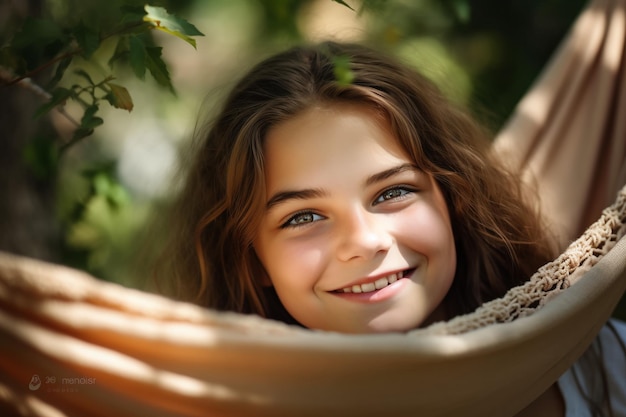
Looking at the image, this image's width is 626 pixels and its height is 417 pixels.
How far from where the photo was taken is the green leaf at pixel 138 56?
1149mm

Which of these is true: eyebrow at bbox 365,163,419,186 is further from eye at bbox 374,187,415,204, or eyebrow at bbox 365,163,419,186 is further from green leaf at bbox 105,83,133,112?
green leaf at bbox 105,83,133,112

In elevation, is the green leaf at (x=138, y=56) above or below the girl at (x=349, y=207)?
above

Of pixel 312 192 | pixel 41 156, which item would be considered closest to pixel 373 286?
pixel 312 192

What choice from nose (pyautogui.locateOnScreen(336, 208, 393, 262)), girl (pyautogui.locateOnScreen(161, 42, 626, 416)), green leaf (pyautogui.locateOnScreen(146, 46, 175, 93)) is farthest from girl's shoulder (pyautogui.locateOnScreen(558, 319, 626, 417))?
green leaf (pyautogui.locateOnScreen(146, 46, 175, 93))

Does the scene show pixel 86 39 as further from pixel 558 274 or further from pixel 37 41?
pixel 558 274

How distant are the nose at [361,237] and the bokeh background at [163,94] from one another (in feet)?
1.22

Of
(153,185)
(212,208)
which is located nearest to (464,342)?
(212,208)

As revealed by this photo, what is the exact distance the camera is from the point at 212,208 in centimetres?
156

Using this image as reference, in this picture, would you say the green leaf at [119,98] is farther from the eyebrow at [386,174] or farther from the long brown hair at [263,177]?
the eyebrow at [386,174]

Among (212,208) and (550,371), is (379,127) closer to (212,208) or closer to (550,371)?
(212,208)

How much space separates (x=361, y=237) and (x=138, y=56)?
0.49 meters

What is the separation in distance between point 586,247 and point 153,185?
1855 mm

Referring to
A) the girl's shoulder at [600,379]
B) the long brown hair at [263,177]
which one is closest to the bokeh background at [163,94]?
the long brown hair at [263,177]

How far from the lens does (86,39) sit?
1.17 meters
